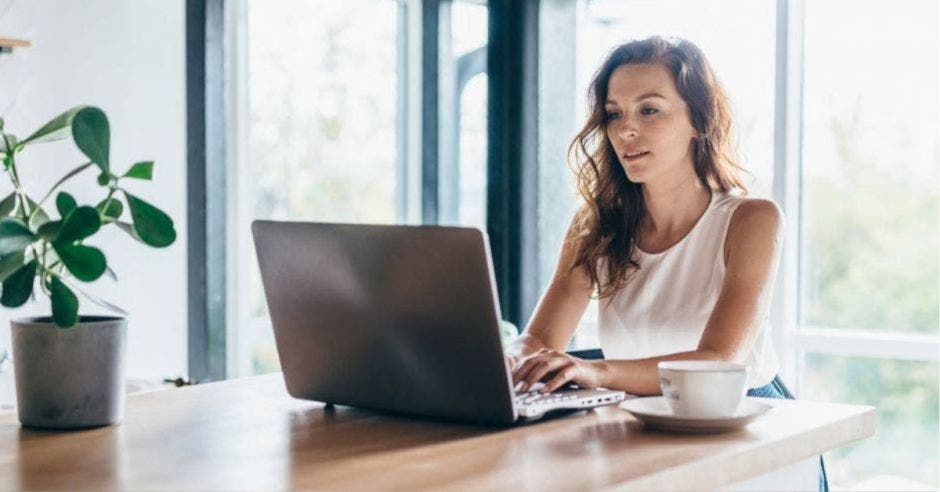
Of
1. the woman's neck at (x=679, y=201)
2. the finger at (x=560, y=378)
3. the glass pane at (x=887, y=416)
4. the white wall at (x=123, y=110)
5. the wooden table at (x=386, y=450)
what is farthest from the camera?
the glass pane at (x=887, y=416)

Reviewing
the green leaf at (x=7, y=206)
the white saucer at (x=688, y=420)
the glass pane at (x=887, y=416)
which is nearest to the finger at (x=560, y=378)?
the white saucer at (x=688, y=420)

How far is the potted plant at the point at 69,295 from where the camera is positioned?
1519mm

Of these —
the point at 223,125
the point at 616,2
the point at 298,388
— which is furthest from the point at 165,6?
the point at 298,388

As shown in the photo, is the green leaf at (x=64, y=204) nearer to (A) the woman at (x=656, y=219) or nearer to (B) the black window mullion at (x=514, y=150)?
(A) the woman at (x=656, y=219)

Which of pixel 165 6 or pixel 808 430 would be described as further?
pixel 165 6

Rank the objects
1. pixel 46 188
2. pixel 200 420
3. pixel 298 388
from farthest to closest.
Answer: pixel 46 188
pixel 298 388
pixel 200 420

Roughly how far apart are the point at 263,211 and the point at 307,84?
20.5 inches

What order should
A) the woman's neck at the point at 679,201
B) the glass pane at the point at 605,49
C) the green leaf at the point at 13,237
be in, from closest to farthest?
the green leaf at the point at 13,237, the woman's neck at the point at 679,201, the glass pane at the point at 605,49

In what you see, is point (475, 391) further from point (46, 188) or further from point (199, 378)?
point (199, 378)

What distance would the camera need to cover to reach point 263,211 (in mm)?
4523

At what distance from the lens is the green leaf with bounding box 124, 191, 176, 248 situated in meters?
1.60

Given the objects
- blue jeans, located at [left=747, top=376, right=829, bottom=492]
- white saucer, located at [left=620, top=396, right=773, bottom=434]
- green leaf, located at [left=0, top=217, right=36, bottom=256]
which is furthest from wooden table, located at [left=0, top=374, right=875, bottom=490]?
blue jeans, located at [left=747, top=376, right=829, bottom=492]

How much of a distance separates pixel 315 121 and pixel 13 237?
3290 millimetres

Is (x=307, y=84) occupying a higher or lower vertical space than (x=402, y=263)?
higher
